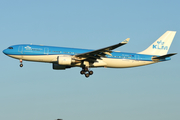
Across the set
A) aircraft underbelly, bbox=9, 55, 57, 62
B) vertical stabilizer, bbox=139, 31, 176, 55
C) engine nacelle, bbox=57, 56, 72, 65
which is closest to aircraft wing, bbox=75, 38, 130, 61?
engine nacelle, bbox=57, 56, 72, 65

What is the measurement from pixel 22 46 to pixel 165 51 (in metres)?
22.5

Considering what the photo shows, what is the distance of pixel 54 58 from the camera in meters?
46.5

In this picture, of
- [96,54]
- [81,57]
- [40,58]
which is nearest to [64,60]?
[81,57]

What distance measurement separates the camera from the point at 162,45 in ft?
178

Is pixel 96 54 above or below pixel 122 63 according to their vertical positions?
above

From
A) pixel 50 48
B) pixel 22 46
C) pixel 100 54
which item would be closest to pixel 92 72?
pixel 100 54

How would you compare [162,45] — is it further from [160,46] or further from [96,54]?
[96,54]

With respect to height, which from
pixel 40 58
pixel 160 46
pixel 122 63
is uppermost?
pixel 160 46

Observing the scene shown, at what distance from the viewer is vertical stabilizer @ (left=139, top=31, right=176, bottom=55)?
5300 centimetres

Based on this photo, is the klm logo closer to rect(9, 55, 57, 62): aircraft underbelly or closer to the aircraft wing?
the aircraft wing

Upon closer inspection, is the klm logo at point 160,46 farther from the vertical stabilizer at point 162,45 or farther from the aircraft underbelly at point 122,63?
the aircraft underbelly at point 122,63

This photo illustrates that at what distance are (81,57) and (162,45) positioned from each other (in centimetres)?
1491

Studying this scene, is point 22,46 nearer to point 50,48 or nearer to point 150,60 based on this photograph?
point 50,48

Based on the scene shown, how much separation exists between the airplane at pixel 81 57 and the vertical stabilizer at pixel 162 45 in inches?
40.5
